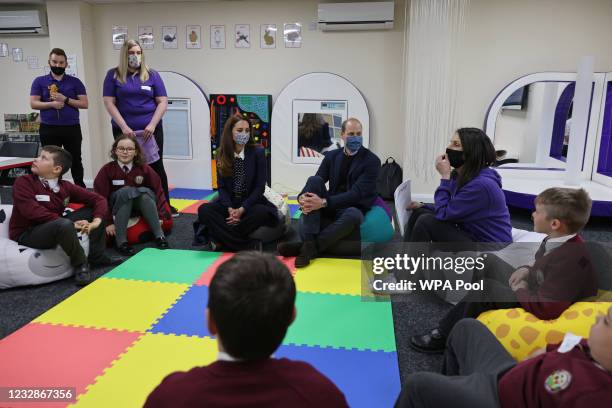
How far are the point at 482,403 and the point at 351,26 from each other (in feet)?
16.3

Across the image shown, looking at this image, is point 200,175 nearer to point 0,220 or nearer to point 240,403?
point 0,220

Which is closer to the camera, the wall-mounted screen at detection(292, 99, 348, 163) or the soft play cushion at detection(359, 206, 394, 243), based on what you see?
the soft play cushion at detection(359, 206, 394, 243)

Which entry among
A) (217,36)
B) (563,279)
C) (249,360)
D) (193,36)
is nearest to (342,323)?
(563,279)

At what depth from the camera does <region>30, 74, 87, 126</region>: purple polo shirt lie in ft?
15.2

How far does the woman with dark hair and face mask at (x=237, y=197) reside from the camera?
3787mm

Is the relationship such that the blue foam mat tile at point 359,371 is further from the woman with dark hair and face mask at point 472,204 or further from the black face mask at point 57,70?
the black face mask at point 57,70

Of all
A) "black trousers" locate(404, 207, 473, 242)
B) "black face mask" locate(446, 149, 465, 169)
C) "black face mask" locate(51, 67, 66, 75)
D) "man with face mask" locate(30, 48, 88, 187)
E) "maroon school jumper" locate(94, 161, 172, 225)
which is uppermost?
"black face mask" locate(51, 67, 66, 75)

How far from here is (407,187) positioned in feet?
11.5

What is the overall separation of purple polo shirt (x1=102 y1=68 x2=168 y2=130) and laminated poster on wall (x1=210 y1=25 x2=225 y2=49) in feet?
5.30

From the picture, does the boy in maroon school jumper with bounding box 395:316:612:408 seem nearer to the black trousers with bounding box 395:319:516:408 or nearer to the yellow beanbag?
the black trousers with bounding box 395:319:516:408

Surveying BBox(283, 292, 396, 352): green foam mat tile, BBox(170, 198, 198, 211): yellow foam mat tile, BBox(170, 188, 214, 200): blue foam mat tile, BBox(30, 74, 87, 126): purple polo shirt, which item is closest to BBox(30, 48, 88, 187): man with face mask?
BBox(30, 74, 87, 126): purple polo shirt

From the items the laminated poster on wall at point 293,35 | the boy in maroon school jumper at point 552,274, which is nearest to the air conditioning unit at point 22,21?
the laminated poster on wall at point 293,35

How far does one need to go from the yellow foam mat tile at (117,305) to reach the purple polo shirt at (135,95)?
6.07ft

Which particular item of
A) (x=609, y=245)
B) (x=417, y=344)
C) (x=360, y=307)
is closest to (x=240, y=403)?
(x=417, y=344)
